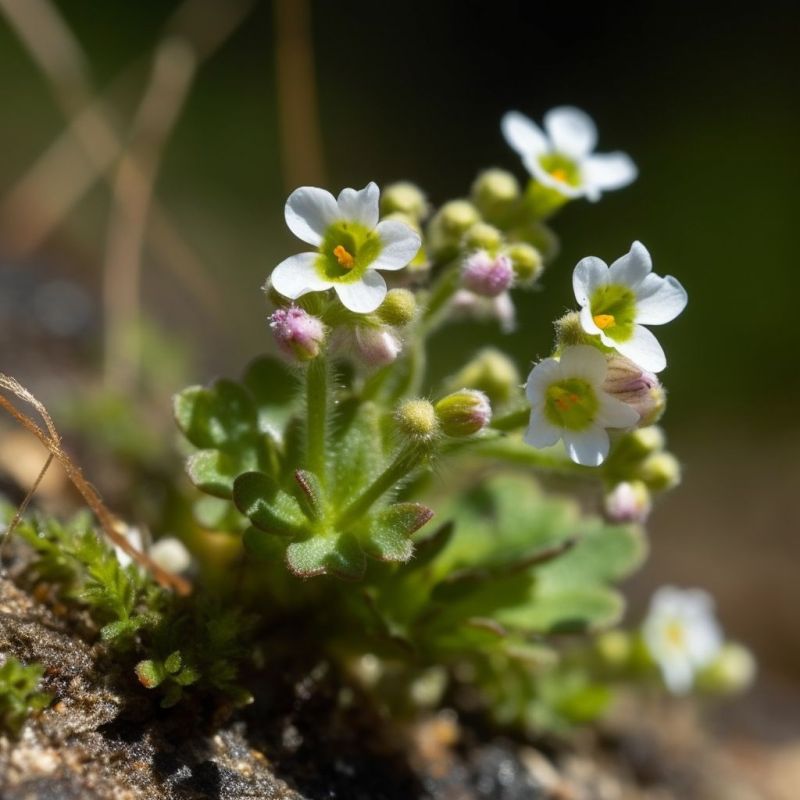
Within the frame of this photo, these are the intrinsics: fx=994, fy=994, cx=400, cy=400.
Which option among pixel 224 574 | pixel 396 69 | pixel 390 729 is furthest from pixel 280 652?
pixel 396 69

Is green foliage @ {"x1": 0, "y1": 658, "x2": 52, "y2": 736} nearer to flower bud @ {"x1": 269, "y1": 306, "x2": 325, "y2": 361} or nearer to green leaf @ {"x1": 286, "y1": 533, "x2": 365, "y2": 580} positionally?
green leaf @ {"x1": 286, "y1": 533, "x2": 365, "y2": 580}

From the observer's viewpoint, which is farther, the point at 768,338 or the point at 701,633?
the point at 768,338

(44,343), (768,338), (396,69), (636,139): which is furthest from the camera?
(396,69)

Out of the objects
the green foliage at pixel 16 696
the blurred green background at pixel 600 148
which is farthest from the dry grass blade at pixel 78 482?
the blurred green background at pixel 600 148

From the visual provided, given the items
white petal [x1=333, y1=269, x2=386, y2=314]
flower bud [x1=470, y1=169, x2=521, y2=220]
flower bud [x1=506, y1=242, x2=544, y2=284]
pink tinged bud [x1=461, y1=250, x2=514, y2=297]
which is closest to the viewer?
white petal [x1=333, y1=269, x2=386, y2=314]

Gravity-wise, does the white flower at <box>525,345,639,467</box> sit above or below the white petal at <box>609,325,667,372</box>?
below

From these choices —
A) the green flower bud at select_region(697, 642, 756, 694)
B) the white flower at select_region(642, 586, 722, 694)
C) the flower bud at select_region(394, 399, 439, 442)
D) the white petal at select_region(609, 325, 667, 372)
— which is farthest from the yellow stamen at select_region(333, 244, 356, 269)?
the green flower bud at select_region(697, 642, 756, 694)

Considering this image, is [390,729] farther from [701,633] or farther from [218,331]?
[218,331]
